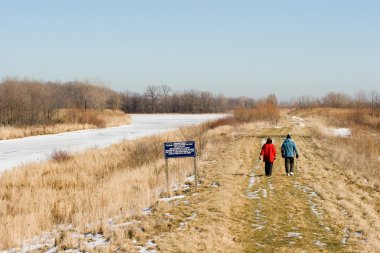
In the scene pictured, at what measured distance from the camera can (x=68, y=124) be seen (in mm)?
48344

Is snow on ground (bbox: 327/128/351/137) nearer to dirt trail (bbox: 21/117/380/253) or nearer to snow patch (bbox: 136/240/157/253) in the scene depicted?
dirt trail (bbox: 21/117/380/253)

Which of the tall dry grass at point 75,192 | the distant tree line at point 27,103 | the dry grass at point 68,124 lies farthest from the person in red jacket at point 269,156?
the distant tree line at point 27,103

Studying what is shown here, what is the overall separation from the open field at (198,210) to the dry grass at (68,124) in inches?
836

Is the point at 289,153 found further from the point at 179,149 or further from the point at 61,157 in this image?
the point at 61,157

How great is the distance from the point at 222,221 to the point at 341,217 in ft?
9.71

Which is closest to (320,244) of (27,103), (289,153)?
(289,153)

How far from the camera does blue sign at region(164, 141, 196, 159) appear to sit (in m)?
12.5

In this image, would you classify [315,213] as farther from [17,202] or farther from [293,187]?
[17,202]

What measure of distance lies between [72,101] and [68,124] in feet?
77.7

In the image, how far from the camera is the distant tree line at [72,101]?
44.6m

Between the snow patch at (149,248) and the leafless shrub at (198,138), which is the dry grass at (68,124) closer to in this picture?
the leafless shrub at (198,138)

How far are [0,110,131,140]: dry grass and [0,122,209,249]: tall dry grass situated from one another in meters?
17.8

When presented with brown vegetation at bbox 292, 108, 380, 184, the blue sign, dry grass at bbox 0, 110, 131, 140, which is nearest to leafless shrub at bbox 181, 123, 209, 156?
brown vegetation at bbox 292, 108, 380, 184

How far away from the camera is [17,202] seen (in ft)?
40.5
